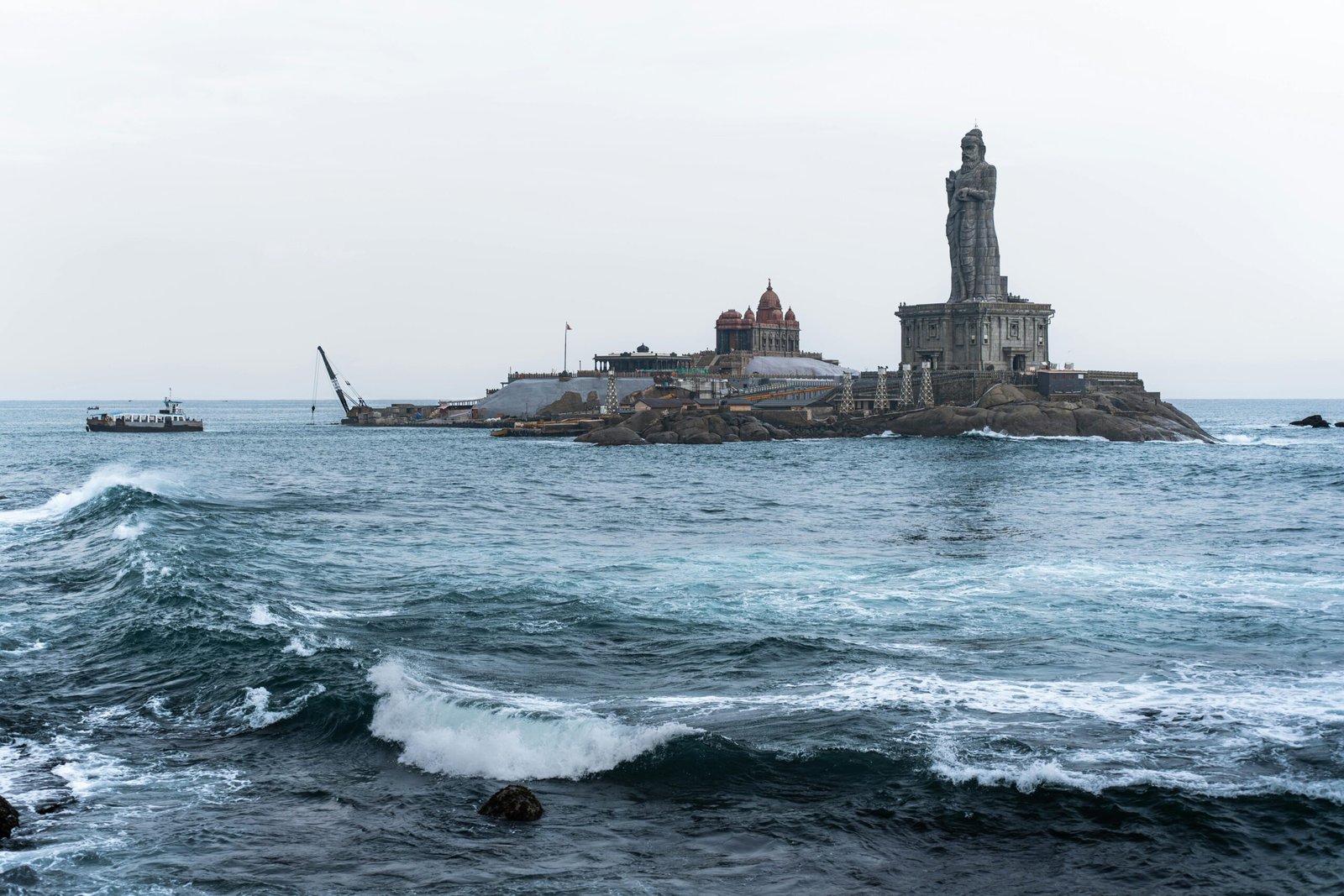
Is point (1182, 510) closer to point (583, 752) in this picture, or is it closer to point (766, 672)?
point (766, 672)

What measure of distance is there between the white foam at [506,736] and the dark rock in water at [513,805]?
5.20 feet

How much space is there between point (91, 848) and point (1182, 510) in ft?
175

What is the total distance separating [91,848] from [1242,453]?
109 metres

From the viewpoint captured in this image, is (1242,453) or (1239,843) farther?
(1242,453)

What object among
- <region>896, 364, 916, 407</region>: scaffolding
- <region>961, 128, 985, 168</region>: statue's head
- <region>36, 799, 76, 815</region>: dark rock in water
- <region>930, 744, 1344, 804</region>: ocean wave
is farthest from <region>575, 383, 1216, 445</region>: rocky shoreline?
<region>36, 799, 76, 815</region>: dark rock in water

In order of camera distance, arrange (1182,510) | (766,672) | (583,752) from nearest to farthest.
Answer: (583,752)
(766,672)
(1182,510)

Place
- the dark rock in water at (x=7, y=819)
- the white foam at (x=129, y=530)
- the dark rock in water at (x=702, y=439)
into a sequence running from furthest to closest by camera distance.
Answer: the dark rock in water at (x=702, y=439) < the white foam at (x=129, y=530) < the dark rock in water at (x=7, y=819)

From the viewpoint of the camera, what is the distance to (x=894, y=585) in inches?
1449

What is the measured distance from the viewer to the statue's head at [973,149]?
155 metres

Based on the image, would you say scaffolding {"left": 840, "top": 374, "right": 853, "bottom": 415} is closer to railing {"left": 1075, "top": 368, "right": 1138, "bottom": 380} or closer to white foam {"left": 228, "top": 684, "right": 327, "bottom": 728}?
railing {"left": 1075, "top": 368, "right": 1138, "bottom": 380}

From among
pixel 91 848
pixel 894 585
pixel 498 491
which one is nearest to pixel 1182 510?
pixel 894 585

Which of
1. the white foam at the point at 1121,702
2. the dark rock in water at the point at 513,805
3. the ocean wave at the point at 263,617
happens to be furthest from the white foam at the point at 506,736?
the ocean wave at the point at 263,617

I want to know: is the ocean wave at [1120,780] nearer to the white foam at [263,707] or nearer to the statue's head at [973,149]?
the white foam at [263,707]

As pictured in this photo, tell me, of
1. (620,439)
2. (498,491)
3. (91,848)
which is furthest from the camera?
(620,439)
